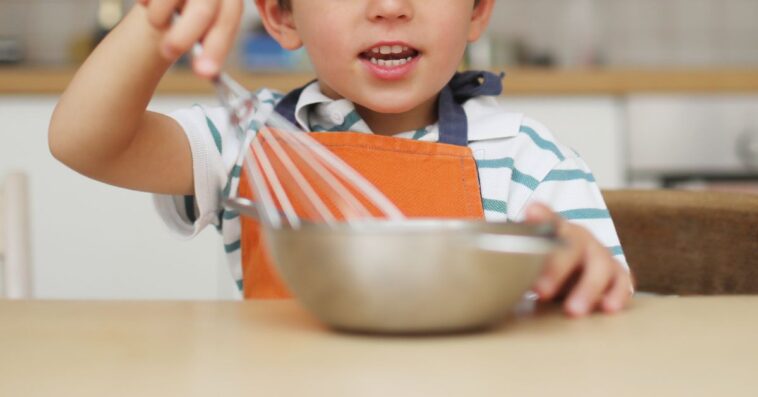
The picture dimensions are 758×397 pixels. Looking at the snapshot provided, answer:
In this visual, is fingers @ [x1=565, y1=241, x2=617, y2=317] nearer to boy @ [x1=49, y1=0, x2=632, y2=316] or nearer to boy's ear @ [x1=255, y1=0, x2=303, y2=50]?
boy @ [x1=49, y1=0, x2=632, y2=316]

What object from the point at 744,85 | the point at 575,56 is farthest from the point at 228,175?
the point at 575,56

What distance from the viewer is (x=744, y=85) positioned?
208 cm

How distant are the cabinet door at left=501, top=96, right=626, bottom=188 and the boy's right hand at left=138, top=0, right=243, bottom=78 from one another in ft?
5.06

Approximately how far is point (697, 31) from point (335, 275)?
2.32 metres

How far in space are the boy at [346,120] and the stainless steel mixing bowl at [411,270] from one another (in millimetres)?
267

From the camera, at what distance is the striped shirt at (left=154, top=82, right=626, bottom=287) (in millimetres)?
832

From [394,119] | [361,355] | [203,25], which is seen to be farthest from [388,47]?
[361,355]

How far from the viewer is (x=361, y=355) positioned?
39 cm

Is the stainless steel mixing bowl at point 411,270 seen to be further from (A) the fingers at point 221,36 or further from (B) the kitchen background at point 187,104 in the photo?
(B) the kitchen background at point 187,104

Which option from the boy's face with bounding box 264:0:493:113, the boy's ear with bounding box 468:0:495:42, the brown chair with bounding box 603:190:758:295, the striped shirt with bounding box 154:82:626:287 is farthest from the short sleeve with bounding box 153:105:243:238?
the brown chair with bounding box 603:190:758:295

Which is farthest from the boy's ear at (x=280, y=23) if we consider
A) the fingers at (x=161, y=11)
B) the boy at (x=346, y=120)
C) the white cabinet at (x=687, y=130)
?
the white cabinet at (x=687, y=130)

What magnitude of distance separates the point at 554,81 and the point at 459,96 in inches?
44.2

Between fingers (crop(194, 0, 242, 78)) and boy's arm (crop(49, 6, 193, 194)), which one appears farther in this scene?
boy's arm (crop(49, 6, 193, 194))

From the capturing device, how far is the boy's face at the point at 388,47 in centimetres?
79
